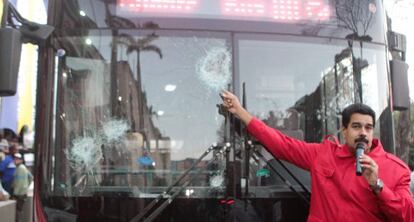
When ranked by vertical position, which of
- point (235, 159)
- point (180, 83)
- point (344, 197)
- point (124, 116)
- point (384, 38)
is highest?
point (384, 38)

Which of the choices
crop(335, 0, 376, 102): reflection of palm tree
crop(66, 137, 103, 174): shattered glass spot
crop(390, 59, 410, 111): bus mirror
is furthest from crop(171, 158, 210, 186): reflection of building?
crop(390, 59, 410, 111): bus mirror

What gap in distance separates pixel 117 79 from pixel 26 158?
30.9 ft

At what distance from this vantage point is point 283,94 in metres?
3.55

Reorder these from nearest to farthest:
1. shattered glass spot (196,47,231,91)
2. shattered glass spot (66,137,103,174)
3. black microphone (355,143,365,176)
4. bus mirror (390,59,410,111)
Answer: black microphone (355,143,365,176)
shattered glass spot (66,137,103,174)
shattered glass spot (196,47,231,91)
bus mirror (390,59,410,111)

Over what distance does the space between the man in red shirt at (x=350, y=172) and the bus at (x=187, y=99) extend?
0.18 meters

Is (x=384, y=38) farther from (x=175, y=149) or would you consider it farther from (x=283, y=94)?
(x=175, y=149)

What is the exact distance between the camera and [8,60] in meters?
3.24

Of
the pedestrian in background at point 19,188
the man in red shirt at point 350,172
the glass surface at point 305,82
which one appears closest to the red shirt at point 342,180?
the man in red shirt at point 350,172

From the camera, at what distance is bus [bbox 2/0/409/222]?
10.8 feet

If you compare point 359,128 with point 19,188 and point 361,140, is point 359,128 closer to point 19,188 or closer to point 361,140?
point 361,140

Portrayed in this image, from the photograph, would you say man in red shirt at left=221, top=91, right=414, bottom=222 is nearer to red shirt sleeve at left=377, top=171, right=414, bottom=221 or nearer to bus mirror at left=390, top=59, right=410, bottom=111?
red shirt sleeve at left=377, top=171, right=414, bottom=221

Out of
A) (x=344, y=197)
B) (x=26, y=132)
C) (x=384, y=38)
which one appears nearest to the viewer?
(x=344, y=197)

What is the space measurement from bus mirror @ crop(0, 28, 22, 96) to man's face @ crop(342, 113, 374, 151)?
205 centimetres

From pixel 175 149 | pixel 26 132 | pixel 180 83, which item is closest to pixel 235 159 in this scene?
pixel 175 149
